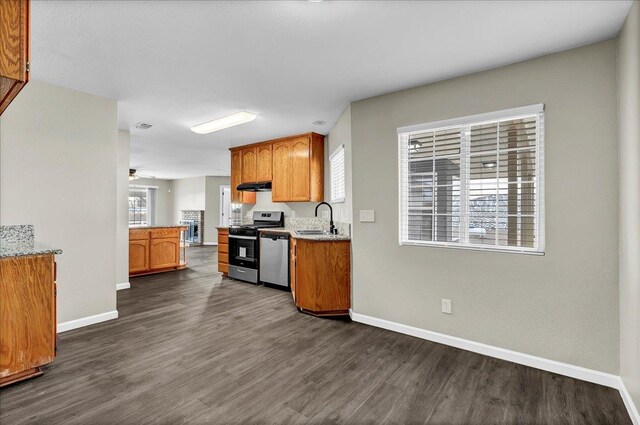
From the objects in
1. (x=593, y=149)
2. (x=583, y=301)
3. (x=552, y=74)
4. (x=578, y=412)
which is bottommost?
(x=578, y=412)

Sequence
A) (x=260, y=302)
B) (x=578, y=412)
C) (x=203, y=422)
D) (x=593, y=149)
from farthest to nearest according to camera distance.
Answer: (x=260, y=302), (x=593, y=149), (x=578, y=412), (x=203, y=422)

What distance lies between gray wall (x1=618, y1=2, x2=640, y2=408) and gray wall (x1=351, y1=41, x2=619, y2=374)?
4.2 inches

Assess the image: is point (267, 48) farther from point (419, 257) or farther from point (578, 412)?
point (578, 412)

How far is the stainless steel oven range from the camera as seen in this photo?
5203 millimetres

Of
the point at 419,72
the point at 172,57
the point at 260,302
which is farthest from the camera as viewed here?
the point at 260,302

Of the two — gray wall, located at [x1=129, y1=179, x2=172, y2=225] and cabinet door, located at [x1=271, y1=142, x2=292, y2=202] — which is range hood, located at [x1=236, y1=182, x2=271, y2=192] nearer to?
cabinet door, located at [x1=271, y1=142, x2=292, y2=202]

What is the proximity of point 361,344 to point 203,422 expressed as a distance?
150 centimetres

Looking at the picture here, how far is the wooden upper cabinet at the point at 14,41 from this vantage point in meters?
1.51

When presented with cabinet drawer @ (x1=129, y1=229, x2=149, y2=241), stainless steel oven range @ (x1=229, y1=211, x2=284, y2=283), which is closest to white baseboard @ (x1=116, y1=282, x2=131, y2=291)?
cabinet drawer @ (x1=129, y1=229, x2=149, y2=241)

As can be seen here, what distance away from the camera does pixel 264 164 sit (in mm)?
5492

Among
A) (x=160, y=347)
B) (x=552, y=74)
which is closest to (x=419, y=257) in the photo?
(x=552, y=74)

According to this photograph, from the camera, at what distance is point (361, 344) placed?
9.50ft

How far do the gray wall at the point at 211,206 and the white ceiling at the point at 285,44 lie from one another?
7244mm

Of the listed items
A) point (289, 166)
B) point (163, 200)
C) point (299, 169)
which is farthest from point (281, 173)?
point (163, 200)
